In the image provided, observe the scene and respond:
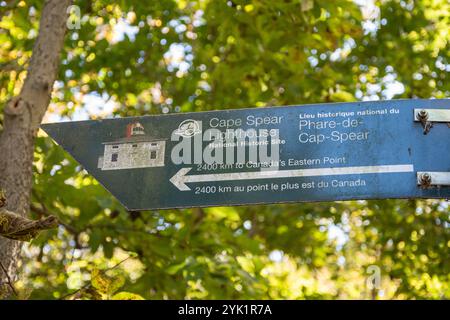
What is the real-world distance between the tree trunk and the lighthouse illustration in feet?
2.50

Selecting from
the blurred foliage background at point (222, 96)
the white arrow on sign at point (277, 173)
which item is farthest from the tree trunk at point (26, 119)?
the white arrow on sign at point (277, 173)

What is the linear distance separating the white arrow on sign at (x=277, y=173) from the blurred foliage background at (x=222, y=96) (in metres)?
1.56

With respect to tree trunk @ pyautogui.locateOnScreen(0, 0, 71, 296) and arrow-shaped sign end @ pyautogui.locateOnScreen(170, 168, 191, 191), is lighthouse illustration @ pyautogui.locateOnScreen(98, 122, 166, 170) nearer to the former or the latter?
arrow-shaped sign end @ pyautogui.locateOnScreen(170, 168, 191, 191)

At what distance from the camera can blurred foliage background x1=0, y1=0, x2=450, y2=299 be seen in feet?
13.0

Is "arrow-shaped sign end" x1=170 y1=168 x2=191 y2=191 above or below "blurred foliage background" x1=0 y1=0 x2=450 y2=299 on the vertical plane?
below

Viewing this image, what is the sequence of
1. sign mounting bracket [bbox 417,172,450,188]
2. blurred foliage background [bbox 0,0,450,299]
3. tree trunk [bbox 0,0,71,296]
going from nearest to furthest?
1. sign mounting bracket [bbox 417,172,450,188]
2. tree trunk [bbox 0,0,71,296]
3. blurred foliage background [bbox 0,0,450,299]

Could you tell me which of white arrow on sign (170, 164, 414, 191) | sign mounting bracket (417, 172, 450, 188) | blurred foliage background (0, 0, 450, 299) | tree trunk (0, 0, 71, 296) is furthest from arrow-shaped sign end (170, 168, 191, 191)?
blurred foliage background (0, 0, 450, 299)

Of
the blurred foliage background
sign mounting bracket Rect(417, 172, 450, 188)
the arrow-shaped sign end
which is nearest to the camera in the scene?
sign mounting bracket Rect(417, 172, 450, 188)

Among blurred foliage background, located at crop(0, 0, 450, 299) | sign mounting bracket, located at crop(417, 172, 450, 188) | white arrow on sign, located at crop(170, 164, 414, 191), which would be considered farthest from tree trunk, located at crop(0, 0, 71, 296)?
sign mounting bracket, located at crop(417, 172, 450, 188)

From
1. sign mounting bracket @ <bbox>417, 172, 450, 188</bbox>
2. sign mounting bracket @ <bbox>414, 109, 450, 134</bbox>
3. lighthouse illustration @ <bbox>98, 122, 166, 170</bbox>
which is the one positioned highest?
sign mounting bracket @ <bbox>414, 109, 450, 134</bbox>

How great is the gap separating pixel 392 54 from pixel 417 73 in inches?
14.4

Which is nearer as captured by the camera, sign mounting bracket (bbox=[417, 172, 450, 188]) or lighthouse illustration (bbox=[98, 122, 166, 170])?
sign mounting bracket (bbox=[417, 172, 450, 188])

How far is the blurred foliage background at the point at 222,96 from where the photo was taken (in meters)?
3.95

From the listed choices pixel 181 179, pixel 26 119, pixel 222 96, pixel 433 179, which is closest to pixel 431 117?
pixel 433 179
